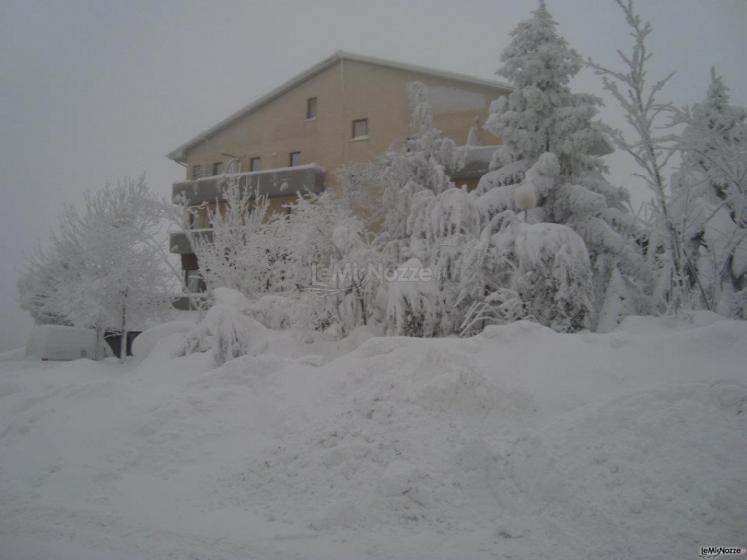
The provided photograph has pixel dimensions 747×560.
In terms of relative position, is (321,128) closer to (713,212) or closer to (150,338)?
(150,338)

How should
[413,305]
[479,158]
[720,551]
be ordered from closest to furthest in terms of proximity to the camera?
[720,551], [413,305], [479,158]

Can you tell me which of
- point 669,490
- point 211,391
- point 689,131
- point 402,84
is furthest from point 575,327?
point 402,84

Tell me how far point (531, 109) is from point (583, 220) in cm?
318

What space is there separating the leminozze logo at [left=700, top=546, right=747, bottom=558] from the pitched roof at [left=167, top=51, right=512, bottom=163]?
65.7 feet

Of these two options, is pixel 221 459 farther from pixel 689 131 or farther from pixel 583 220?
pixel 583 220

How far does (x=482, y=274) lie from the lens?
864cm

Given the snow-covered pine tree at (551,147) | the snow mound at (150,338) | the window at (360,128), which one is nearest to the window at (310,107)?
the window at (360,128)

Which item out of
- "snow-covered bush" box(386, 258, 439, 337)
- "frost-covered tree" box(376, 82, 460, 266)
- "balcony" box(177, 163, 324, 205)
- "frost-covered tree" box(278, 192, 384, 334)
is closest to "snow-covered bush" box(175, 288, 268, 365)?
"frost-covered tree" box(278, 192, 384, 334)

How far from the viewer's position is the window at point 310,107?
2553cm

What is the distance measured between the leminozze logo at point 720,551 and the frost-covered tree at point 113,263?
15.0m

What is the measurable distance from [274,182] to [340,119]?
4.51 meters

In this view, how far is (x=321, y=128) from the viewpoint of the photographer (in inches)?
971

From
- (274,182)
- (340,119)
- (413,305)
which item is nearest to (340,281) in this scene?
(413,305)

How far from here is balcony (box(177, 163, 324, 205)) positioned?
23.3 metres
